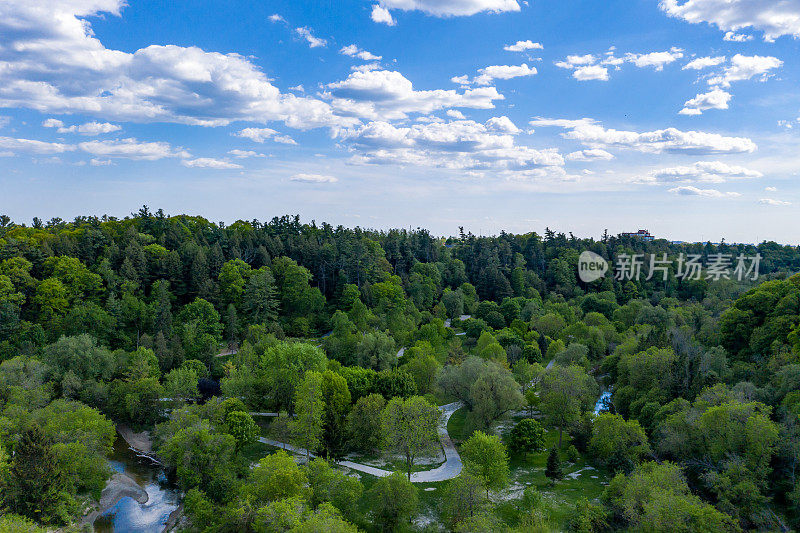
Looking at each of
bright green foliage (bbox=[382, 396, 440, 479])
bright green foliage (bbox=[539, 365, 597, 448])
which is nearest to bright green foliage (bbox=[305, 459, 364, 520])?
bright green foliage (bbox=[382, 396, 440, 479])

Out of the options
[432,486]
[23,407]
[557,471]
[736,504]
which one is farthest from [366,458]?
[23,407]

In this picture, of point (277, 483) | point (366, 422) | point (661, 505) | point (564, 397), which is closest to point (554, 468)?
point (564, 397)

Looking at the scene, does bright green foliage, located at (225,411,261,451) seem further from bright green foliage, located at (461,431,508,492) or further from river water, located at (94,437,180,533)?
bright green foliage, located at (461,431,508,492)

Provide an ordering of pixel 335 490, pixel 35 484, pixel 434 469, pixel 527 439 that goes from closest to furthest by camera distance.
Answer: pixel 335 490 → pixel 35 484 → pixel 434 469 → pixel 527 439

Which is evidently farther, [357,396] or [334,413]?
[357,396]

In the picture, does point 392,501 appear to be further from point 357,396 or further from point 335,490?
point 357,396

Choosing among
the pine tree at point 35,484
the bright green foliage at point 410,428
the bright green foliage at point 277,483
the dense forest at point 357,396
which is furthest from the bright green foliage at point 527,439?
the pine tree at point 35,484

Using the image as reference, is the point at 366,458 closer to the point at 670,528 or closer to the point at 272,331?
the point at 670,528
